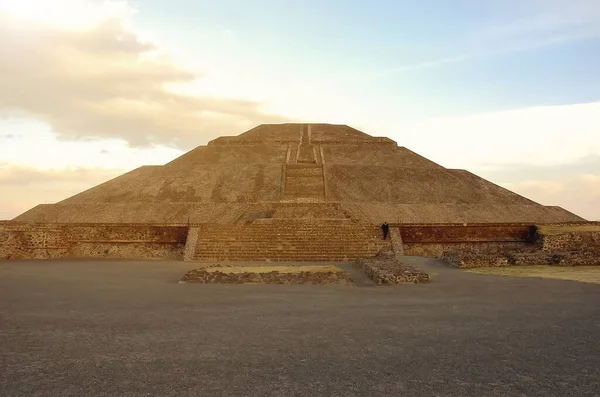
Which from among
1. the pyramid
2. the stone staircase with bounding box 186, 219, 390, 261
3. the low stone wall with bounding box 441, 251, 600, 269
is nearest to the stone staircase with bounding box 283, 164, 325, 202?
the pyramid

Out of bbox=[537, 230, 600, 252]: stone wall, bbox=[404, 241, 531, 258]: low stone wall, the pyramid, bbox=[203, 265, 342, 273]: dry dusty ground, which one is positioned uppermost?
the pyramid

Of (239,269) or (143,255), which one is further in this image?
(143,255)

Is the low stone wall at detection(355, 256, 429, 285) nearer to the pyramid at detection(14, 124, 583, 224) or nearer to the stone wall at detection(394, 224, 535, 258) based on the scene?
the stone wall at detection(394, 224, 535, 258)

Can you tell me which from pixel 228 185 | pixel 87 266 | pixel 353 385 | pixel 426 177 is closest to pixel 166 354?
pixel 353 385

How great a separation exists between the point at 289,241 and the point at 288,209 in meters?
5.82

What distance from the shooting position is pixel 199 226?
20.2 meters

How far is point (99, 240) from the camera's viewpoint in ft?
69.0

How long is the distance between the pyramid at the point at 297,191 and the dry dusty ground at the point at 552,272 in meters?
9.34

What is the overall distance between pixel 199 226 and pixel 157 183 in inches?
557

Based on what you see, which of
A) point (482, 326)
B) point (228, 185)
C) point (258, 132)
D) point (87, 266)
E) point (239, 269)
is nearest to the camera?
point (482, 326)

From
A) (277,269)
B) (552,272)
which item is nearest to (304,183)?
(277,269)

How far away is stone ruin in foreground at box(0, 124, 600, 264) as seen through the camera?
1977 cm

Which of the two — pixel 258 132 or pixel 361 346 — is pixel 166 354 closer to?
pixel 361 346

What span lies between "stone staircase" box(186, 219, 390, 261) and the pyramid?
3429mm
